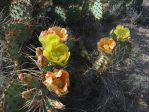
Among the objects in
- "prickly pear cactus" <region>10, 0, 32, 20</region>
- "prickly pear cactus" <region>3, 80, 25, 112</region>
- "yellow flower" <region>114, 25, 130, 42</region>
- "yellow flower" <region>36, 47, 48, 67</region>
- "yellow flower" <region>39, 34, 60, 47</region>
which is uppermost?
"prickly pear cactus" <region>10, 0, 32, 20</region>

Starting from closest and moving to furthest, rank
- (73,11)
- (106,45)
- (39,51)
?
(39,51), (106,45), (73,11)

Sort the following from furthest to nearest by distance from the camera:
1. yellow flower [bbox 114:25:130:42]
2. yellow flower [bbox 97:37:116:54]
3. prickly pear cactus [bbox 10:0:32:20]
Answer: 1. prickly pear cactus [bbox 10:0:32:20]
2. yellow flower [bbox 114:25:130:42]
3. yellow flower [bbox 97:37:116:54]

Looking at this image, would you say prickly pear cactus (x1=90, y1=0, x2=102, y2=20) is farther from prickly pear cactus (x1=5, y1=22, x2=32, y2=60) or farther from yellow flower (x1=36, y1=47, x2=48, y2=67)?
yellow flower (x1=36, y1=47, x2=48, y2=67)

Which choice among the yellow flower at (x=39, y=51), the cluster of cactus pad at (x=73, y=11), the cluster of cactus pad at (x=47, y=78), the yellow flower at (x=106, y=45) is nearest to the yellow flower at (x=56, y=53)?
the cluster of cactus pad at (x=47, y=78)

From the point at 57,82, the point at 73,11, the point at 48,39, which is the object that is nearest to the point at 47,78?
the point at 57,82

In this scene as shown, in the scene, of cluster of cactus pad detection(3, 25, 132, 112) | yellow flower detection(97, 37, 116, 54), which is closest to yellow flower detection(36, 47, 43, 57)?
cluster of cactus pad detection(3, 25, 132, 112)

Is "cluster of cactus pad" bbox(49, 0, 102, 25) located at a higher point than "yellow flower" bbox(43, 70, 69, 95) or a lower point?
higher

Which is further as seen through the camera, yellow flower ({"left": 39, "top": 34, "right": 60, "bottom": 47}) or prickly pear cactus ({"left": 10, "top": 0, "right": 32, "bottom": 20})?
prickly pear cactus ({"left": 10, "top": 0, "right": 32, "bottom": 20})

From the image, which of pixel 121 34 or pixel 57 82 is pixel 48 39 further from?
pixel 121 34
